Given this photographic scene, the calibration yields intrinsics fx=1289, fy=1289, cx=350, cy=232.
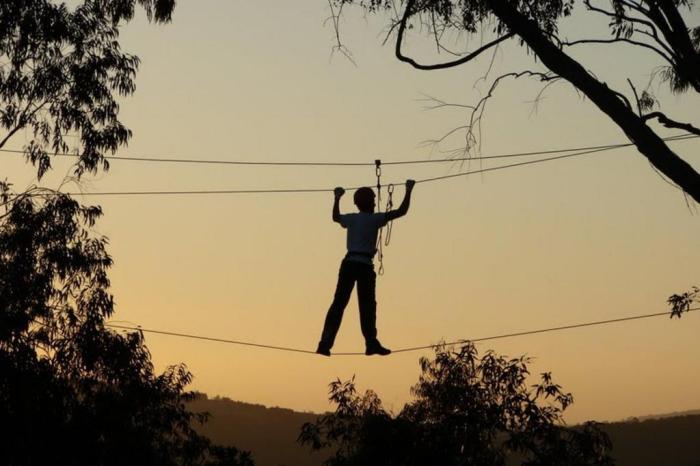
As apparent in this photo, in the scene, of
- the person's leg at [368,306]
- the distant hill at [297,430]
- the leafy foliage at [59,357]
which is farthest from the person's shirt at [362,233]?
the distant hill at [297,430]

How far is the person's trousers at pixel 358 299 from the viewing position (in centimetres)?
1297

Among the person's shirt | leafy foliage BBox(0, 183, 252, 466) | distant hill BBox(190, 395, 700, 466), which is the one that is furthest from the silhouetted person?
distant hill BBox(190, 395, 700, 466)

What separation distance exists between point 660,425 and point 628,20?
354ft

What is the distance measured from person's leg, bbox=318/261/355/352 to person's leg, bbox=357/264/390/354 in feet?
0.38

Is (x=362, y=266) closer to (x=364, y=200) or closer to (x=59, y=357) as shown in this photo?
(x=364, y=200)

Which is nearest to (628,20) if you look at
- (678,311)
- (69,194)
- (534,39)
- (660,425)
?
(534,39)

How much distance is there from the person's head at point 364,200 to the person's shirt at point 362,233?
0.18 feet

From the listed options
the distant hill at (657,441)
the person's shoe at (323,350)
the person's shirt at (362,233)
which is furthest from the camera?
the distant hill at (657,441)

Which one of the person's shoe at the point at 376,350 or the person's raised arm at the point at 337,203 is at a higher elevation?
the person's raised arm at the point at 337,203

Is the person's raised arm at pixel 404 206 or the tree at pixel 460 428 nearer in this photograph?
the person's raised arm at pixel 404 206

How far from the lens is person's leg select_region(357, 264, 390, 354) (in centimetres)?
1298

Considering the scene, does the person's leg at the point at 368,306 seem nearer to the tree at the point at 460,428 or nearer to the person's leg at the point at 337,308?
the person's leg at the point at 337,308

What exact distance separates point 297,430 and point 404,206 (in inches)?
4396

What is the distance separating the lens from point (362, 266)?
42.5ft
